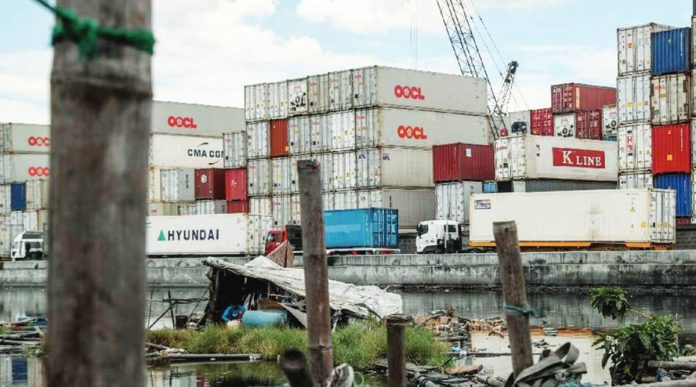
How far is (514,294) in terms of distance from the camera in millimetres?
8234

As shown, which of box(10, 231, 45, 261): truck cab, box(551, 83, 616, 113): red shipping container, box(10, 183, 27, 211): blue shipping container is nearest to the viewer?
box(551, 83, 616, 113): red shipping container

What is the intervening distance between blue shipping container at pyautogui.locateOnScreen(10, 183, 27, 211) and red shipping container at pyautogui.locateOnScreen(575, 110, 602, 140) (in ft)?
131

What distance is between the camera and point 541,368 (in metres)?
7.86

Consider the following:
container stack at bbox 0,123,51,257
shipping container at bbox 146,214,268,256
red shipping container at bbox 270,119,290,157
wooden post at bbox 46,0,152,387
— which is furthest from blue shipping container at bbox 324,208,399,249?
wooden post at bbox 46,0,152,387

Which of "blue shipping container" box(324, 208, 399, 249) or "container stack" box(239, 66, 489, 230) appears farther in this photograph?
"container stack" box(239, 66, 489, 230)

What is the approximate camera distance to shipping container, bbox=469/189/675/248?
4731 cm

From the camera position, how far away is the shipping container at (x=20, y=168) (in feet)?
276

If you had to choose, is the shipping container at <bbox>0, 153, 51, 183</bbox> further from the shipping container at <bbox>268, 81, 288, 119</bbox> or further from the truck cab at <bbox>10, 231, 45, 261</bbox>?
the shipping container at <bbox>268, 81, 288, 119</bbox>

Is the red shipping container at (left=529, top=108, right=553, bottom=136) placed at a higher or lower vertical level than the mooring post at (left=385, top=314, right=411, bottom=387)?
higher

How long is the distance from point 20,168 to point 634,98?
171ft

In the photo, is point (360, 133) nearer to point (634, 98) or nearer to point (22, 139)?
point (634, 98)

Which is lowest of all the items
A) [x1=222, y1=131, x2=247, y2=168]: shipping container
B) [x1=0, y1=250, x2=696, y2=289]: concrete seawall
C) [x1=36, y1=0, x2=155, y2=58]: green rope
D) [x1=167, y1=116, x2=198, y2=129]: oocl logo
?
[x1=0, y1=250, x2=696, y2=289]: concrete seawall

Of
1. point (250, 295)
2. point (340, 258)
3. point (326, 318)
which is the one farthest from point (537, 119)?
point (326, 318)

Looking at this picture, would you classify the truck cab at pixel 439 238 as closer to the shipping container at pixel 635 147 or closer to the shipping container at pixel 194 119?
the shipping container at pixel 635 147
